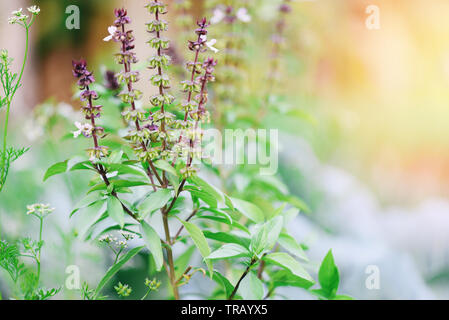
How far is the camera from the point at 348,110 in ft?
5.25

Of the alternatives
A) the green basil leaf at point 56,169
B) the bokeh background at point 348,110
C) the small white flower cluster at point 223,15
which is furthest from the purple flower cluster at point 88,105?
the bokeh background at point 348,110

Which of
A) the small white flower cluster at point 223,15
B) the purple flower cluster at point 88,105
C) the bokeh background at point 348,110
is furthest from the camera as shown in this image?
the bokeh background at point 348,110

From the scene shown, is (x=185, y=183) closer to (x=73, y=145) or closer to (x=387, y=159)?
(x=73, y=145)

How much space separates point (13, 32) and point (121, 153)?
1.23 meters

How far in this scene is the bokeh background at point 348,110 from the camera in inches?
50.5

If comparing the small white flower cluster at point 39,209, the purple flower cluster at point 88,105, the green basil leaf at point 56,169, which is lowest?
the small white flower cluster at point 39,209

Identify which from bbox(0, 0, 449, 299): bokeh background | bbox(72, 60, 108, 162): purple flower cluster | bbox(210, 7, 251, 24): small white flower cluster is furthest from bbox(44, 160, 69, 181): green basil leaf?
bbox(0, 0, 449, 299): bokeh background

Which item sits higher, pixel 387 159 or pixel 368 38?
pixel 368 38

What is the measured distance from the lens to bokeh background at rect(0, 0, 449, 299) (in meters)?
1.28

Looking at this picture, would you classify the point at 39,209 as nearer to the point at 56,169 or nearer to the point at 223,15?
the point at 56,169

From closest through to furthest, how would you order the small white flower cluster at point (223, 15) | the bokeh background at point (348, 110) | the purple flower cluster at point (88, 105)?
1. the purple flower cluster at point (88, 105)
2. the small white flower cluster at point (223, 15)
3. the bokeh background at point (348, 110)

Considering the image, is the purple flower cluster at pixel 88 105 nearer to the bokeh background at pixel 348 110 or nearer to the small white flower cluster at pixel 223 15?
the small white flower cluster at pixel 223 15

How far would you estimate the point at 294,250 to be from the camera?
0.59 metres
